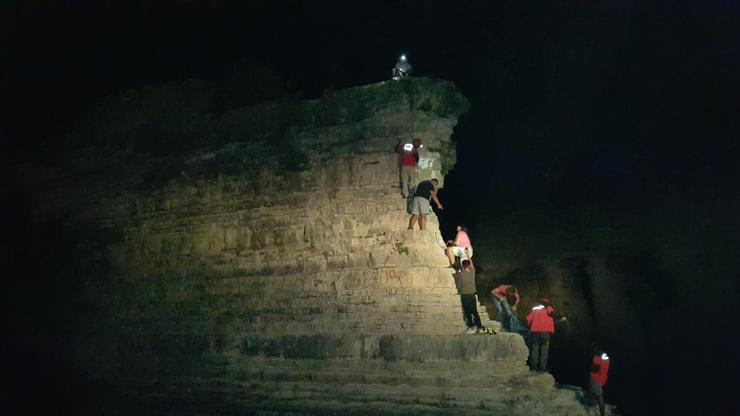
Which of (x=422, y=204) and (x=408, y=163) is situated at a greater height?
(x=408, y=163)

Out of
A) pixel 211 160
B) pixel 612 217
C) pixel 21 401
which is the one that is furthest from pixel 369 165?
pixel 612 217

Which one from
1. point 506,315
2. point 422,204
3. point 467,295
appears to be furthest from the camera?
point 506,315

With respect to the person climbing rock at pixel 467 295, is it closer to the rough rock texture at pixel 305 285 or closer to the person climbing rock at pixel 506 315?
the rough rock texture at pixel 305 285

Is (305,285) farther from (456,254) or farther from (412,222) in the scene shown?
(456,254)

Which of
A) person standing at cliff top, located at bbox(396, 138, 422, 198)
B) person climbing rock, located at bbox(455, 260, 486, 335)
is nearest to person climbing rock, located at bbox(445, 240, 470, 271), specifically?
person climbing rock, located at bbox(455, 260, 486, 335)

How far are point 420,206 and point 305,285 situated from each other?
229 cm

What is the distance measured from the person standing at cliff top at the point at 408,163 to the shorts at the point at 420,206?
0.22m

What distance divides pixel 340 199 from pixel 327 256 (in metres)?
0.94

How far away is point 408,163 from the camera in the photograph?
935cm

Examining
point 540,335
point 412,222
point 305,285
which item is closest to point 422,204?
point 412,222

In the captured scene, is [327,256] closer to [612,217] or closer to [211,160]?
[211,160]

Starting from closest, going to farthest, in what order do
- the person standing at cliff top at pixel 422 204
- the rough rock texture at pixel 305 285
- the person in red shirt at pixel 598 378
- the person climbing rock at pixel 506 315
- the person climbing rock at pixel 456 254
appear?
the rough rock texture at pixel 305 285 < the person in red shirt at pixel 598 378 < the person standing at cliff top at pixel 422 204 < the person climbing rock at pixel 456 254 < the person climbing rock at pixel 506 315

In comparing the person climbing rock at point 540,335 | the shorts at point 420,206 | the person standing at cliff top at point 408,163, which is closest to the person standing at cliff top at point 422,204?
the shorts at point 420,206

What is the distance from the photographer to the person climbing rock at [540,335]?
9.46 m
